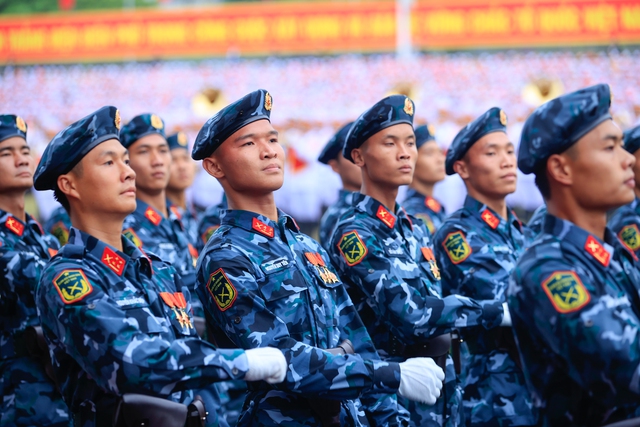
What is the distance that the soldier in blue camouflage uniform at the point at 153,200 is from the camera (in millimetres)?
5008

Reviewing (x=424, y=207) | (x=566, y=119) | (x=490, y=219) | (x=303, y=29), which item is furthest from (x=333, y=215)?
(x=303, y=29)

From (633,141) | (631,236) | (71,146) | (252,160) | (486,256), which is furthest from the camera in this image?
(633,141)

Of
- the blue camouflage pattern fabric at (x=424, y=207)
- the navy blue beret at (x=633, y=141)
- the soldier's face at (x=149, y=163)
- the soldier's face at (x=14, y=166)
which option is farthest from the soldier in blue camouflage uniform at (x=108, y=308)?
the blue camouflage pattern fabric at (x=424, y=207)

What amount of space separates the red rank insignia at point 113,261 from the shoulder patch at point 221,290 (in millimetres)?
326

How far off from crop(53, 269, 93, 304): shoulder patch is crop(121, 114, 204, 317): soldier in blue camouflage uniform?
2.28m

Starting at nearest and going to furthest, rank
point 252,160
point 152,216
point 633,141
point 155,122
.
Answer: point 252,160 → point 633,141 → point 152,216 → point 155,122

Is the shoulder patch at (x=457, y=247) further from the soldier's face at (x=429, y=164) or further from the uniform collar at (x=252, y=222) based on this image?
the soldier's face at (x=429, y=164)

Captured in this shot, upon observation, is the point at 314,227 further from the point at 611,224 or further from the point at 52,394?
the point at 52,394

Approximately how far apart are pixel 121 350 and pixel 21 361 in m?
1.51

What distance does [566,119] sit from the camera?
2354 millimetres

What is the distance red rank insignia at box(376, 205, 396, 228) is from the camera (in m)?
3.68

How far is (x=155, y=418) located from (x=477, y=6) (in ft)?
99.1

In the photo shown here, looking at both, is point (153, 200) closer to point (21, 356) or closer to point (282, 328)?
point (21, 356)

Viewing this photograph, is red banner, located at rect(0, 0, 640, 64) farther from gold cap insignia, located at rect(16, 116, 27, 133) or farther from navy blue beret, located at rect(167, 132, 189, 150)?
gold cap insignia, located at rect(16, 116, 27, 133)
